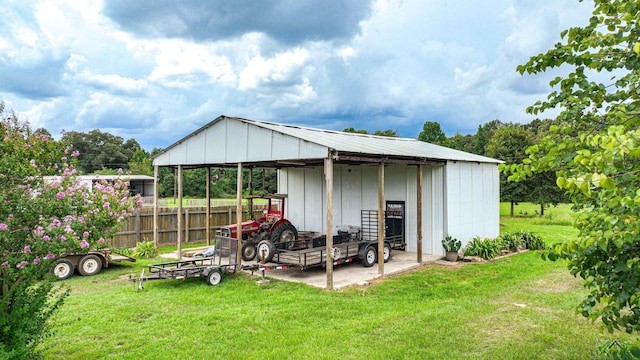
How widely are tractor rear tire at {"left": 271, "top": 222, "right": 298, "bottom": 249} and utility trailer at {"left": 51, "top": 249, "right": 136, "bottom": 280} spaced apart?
15.6 ft

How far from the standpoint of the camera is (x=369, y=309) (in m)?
7.66

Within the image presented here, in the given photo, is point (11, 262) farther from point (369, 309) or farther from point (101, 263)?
point (101, 263)

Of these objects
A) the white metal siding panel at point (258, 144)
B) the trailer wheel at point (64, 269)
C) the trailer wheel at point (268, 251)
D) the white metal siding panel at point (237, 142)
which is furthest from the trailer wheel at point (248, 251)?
the trailer wheel at point (64, 269)

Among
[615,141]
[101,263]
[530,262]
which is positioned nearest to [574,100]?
[615,141]

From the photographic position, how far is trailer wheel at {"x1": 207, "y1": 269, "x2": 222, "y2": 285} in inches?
379

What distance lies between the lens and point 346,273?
10.7 metres

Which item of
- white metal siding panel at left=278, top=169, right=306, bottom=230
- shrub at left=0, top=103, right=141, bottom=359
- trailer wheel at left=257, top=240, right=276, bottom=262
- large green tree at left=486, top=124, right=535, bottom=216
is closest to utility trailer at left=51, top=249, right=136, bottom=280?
trailer wheel at left=257, top=240, right=276, bottom=262

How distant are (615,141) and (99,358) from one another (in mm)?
6294

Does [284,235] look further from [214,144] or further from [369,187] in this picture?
[369,187]

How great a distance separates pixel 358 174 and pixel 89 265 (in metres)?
9.15

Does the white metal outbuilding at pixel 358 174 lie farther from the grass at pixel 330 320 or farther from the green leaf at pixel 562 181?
the green leaf at pixel 562 181

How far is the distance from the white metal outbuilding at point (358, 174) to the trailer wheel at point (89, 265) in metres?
3.93

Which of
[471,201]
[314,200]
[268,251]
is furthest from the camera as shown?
[314,200]

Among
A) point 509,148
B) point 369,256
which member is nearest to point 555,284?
point 369,256
